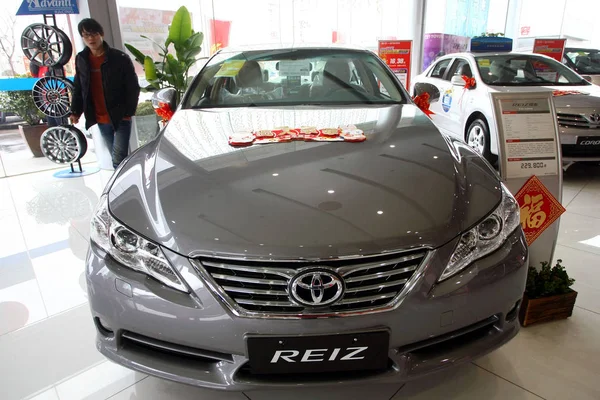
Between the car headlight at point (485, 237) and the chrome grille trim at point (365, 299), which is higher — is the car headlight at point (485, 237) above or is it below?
above

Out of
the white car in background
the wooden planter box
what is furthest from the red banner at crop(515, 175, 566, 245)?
the white car in background

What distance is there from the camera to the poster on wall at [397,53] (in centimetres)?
549

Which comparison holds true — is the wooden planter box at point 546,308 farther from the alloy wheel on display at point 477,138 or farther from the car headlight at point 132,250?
the alloy wheel on display at point 477,138

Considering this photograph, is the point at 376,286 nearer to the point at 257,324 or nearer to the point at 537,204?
the point at 257,324

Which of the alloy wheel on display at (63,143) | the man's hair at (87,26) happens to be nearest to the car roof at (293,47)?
the man's hair at (87,26)

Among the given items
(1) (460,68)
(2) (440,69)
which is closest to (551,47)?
(2) (440,69)

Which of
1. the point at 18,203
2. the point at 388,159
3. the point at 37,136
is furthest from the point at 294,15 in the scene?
the point at 388,159

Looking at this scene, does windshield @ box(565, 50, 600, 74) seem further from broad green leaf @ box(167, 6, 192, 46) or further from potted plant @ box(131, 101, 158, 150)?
potted plant @ box(131, 101, 158, 150)

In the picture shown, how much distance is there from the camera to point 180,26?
4.11 metres

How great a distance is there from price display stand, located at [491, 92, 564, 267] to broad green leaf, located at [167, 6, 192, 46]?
3330 mm

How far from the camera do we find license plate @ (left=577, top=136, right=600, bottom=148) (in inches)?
131

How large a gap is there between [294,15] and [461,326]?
264 inches

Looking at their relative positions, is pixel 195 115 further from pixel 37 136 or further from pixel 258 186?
pixel 37 136

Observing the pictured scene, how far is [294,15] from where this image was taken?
686 cm
